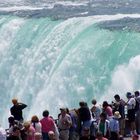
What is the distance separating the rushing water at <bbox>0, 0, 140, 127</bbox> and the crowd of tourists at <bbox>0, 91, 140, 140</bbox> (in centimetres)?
784

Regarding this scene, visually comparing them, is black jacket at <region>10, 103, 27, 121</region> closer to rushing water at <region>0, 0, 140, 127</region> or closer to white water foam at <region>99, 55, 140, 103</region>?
white water foam at <region>99, 55, 140, 103</region>

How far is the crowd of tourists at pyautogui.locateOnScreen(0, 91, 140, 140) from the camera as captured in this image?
13180mm

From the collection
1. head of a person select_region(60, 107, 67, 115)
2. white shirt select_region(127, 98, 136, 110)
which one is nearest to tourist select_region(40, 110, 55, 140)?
head of a person select_region(60, 107, 67, 115)

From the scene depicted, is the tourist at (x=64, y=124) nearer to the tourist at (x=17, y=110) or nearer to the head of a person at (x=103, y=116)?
the head of a person at (x=103, y=116)

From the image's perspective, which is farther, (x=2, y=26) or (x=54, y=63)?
(x=2, y=26)

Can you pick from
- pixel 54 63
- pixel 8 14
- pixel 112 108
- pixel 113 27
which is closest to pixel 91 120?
pixel 112 108

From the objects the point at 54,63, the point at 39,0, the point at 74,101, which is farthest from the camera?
the point at 39,0

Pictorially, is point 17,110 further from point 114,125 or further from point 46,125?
point 114,125

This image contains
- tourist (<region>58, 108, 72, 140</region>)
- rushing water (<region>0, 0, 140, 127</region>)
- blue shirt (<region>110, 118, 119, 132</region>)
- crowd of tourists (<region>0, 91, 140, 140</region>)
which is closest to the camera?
crowd of tourists (<region>0, 91, 140, 140</region>)

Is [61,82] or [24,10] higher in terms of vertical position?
[24,10]

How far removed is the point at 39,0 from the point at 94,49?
26.7 meters

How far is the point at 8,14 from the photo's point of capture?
4141cm

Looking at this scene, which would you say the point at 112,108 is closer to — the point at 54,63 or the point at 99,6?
the point at 54,63

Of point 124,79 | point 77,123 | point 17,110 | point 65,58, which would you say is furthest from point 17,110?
point 65,58
